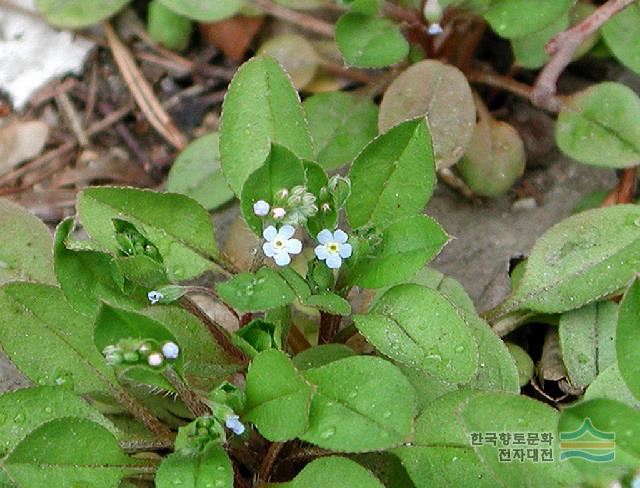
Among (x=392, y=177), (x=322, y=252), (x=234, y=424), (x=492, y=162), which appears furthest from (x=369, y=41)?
(x=234, y=424)

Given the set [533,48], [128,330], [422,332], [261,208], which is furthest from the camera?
[533,48]

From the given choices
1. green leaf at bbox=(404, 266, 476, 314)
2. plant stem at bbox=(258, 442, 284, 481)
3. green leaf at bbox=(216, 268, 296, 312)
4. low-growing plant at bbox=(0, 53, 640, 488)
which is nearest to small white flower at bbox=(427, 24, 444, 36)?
low-growing plant at bbox=(0, 53, 640, 488)

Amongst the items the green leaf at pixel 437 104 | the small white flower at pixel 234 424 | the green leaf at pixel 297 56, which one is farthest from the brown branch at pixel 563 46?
the small white flower at pixel 234 424

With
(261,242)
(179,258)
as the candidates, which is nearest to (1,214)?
(179,258)

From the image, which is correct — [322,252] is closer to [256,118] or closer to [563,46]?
[256,118]

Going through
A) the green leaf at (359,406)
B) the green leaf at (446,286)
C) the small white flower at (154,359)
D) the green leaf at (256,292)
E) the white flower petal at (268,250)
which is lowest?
the green leaf at (446,286)

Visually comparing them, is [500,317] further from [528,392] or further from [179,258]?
[179,258]

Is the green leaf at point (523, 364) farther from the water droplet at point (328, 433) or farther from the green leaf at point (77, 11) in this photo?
the green leaf at point (77, 11)
